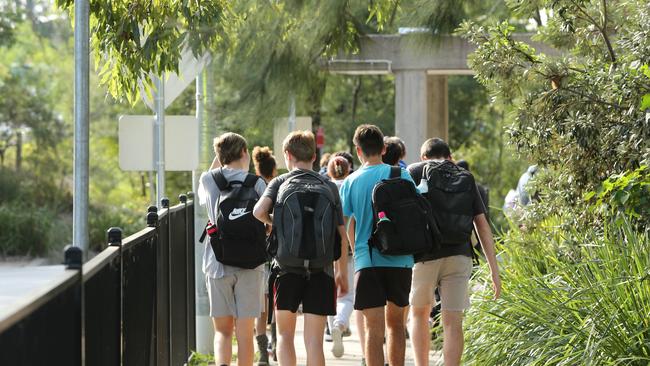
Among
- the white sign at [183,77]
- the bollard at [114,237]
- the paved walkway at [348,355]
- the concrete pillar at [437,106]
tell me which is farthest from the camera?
the concrete pillar at [437,106]

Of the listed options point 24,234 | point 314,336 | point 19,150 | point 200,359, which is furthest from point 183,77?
point 19,150

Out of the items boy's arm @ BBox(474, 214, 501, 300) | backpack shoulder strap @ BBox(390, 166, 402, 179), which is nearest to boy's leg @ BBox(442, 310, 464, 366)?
boy's arm @ BBox(474, 214, 501, 300)

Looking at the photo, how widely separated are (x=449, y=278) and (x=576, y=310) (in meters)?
1.39

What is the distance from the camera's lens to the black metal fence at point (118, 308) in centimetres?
357

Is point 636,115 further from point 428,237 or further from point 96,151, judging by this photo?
point 96,151

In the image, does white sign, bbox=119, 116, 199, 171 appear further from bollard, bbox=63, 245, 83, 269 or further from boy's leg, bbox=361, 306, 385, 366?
bollard, bbox=63, 245, 83, 269

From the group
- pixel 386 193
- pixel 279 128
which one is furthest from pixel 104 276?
pixel 279 128

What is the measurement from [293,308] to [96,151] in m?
31.8

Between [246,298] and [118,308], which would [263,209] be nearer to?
[246,298]

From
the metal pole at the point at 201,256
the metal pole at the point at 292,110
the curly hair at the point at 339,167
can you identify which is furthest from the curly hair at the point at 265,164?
the metal pole at the point at 292,110

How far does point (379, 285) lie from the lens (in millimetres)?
8141

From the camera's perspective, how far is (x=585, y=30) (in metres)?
9.98

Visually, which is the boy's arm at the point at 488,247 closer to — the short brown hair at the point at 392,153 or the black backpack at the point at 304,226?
the short brown hair at the point at 392,153

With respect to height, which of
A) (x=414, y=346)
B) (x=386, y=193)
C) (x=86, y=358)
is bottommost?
(x=414, y=346)
